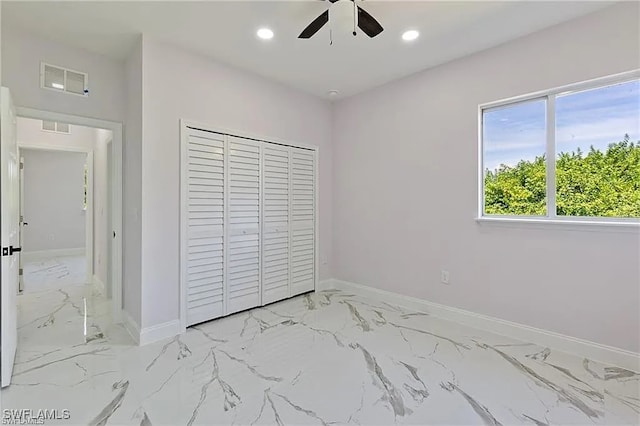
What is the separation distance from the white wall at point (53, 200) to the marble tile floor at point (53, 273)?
0.62 m

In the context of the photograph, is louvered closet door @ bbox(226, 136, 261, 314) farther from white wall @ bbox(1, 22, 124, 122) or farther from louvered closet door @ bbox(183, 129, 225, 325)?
white wall @ bbox(1, 22, 124, 122)

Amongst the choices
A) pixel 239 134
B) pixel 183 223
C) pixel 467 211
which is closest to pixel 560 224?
pixel 467 211

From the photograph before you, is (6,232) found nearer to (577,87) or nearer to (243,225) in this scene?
(243,225)

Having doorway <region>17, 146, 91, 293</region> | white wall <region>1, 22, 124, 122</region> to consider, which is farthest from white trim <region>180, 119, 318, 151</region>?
doorway <region>17, 146, 91, 293</region>

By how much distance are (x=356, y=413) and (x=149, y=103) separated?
2.94 metres

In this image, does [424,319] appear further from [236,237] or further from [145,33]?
[145,33]

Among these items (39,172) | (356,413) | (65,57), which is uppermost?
(65,57)

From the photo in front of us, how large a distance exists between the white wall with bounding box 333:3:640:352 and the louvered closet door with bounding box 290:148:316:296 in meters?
0.42

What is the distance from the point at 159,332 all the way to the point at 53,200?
6719mm

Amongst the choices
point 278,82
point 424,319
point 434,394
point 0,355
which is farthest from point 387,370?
point 278,82

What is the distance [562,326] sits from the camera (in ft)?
8.56

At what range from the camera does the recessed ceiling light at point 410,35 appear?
271 cm

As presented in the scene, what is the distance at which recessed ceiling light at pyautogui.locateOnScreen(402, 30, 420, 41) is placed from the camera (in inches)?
107

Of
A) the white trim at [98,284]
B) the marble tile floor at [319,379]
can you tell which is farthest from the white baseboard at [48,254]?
the marble tile floor at [319,379]
